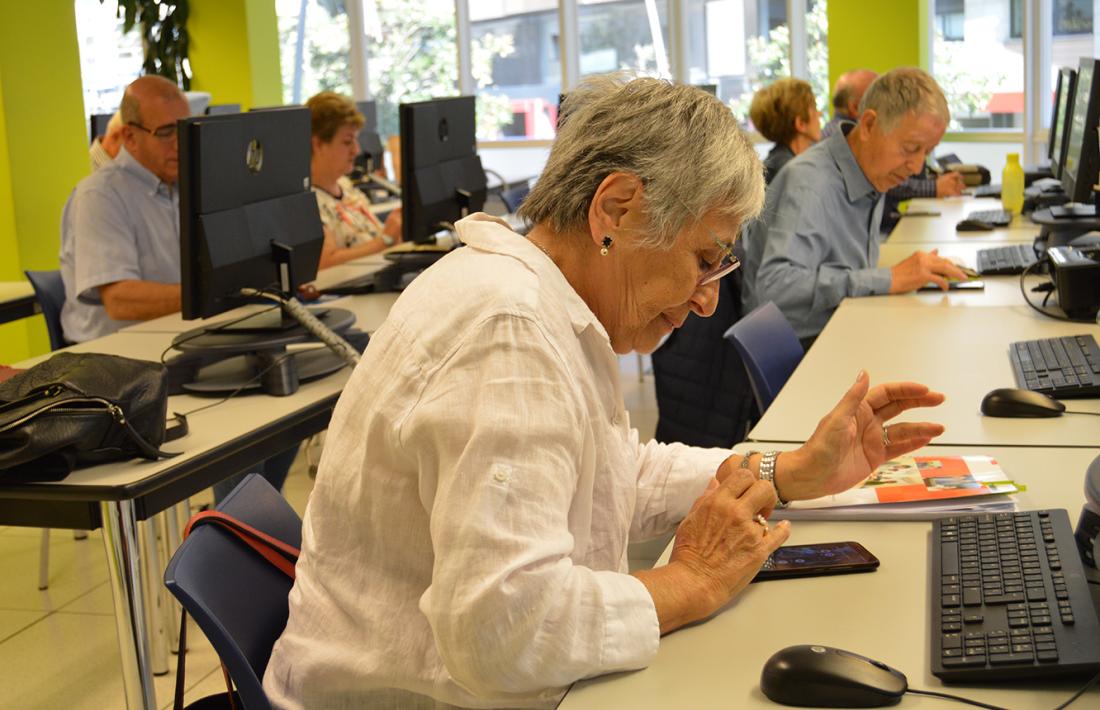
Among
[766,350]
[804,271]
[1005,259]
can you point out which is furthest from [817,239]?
[766,350]

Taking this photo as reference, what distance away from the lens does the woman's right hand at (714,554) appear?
4.09 ft

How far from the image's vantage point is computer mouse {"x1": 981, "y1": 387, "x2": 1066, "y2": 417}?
6.51ft

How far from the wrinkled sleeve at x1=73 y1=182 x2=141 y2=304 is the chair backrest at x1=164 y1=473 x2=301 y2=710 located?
6.46 feet

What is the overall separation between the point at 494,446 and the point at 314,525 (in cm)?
30

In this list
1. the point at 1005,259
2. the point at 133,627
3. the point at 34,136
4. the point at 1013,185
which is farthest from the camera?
the point at 34,136

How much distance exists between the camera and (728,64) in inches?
380

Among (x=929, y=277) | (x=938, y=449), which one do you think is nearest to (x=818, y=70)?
(x=929, y=277)

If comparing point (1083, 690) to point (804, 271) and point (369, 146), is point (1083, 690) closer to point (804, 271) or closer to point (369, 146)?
point (804, 271)

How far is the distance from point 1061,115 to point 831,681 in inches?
161

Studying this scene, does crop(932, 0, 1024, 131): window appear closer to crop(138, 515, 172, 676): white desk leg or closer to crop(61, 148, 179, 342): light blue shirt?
crop(61, 148, 179, 342): light blue shirt

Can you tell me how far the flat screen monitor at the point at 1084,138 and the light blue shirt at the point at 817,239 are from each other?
70cm

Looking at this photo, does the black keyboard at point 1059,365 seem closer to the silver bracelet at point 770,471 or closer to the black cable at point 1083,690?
the silver bracelet at point 770,471

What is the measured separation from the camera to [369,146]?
785 cm

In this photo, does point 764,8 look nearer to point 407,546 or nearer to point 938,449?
point 938,449
